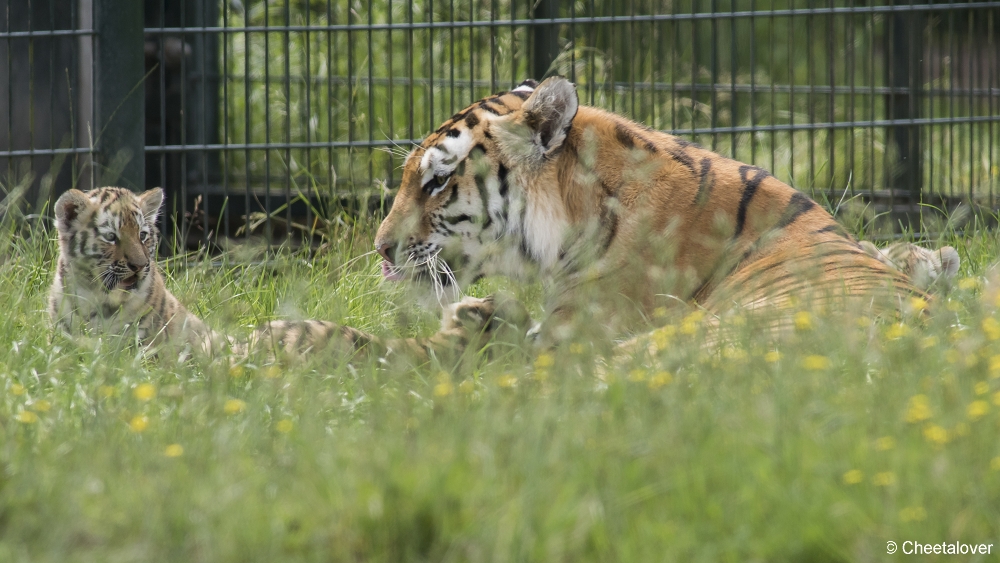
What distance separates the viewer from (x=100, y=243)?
12.4ft

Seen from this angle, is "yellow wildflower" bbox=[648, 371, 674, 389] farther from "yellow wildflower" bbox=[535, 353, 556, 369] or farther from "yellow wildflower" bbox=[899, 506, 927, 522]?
"yellow wildflower" bbox=[899, 506, 927, 522]

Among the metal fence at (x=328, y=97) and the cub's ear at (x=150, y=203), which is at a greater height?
the metal fence at (x=328, y=97)

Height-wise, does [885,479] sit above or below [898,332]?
below

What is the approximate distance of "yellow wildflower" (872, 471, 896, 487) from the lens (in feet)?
6.33

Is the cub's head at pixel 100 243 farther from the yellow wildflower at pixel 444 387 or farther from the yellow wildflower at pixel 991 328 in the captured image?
the yellow wildflower at pixel 991 328

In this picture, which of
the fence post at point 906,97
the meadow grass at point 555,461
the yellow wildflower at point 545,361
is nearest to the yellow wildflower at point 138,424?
the meadow grass at point 555,461

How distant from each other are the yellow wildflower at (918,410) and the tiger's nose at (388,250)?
6.56ft

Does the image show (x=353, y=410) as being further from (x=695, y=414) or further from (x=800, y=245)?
(x=800, y=245)

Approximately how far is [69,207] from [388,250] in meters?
A: 1.07

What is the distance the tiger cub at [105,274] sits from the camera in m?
3.75

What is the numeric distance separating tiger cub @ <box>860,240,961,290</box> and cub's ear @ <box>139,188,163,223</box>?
8.29 feet

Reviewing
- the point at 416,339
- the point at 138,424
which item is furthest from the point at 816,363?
the point at 416,339

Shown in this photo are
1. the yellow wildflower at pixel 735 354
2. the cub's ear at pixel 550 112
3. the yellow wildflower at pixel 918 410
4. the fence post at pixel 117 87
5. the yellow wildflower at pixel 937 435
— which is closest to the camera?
the yellow wildflower at pixel 937 435

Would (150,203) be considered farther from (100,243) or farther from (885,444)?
(885,444)
